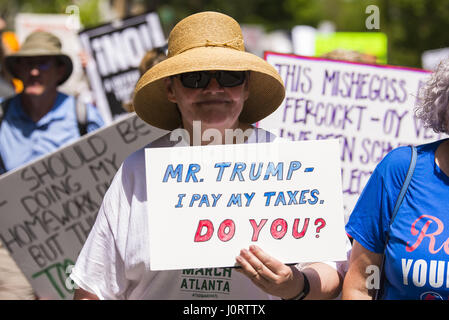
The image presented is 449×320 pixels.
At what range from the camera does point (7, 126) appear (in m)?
5.09

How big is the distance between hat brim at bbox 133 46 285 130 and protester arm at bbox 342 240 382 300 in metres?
0.69

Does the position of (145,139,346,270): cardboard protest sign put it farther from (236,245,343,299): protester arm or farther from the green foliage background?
the green foliage background

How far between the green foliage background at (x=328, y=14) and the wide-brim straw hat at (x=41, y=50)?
1277 millimetres

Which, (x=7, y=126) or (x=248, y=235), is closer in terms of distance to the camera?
(x=248, y=235)

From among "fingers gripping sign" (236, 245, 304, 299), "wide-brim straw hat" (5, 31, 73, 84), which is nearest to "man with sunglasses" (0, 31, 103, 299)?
"wide-brim straw hat" (5, 31, 73, 84)

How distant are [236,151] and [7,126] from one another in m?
3.05

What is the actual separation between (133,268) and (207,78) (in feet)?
2.36

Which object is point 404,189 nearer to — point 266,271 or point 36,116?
point 266,271

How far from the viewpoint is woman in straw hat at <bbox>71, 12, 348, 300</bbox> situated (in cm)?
254

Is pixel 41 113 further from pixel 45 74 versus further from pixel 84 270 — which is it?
pixel 84 270

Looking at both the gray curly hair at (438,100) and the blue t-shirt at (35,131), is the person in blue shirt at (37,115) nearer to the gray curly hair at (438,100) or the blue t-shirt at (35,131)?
the blue t-shirt at (35,131)
